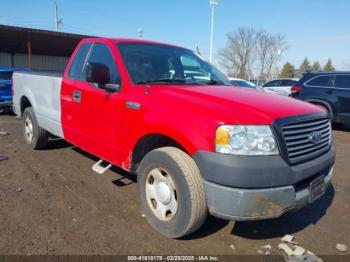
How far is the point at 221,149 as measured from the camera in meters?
2.36

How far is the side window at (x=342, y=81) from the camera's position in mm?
8922

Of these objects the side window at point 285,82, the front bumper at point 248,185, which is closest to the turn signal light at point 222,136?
the front bumper at point 248,185

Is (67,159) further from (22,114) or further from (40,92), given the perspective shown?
(22,114)

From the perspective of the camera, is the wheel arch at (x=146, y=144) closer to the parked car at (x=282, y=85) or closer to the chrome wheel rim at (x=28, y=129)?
the chrome wheel rim at (x=28, y=129)

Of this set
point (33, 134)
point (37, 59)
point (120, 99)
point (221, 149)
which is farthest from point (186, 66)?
point (37, 59)

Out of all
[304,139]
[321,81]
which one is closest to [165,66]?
[304,139]

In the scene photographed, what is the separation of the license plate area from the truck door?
2.04 m

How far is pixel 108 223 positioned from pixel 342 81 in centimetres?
853

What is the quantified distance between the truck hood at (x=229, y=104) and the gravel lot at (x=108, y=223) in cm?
125

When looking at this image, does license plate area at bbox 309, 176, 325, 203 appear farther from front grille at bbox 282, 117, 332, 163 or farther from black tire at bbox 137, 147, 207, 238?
black tire at bbox 137, 147, 207, 238

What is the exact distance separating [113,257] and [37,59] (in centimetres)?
2779

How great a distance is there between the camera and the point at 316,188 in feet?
9.00

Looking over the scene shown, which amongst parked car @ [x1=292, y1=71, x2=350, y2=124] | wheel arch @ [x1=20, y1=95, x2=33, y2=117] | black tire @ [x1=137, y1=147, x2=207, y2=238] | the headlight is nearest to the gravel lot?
black tire @ [x1=137, y1=147, x2=207, y2=238]

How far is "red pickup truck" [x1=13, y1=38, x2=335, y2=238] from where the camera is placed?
7.73 feet
